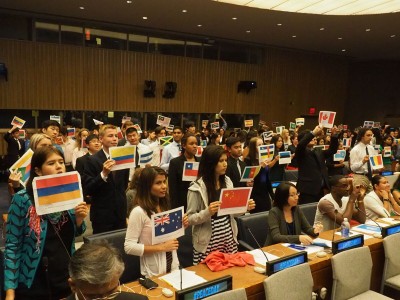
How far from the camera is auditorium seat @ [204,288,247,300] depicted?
221 cm

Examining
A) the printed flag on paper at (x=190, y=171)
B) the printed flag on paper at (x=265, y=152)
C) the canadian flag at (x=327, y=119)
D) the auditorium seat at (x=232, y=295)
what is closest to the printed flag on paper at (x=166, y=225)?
the auditorium seat at (x=232, y=295)

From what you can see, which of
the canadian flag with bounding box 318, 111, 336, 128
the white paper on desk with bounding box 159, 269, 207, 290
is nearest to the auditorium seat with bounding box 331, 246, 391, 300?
the white paper on desk with bounding box 159, 269, 207, 290

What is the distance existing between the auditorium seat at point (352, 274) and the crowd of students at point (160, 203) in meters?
0.40

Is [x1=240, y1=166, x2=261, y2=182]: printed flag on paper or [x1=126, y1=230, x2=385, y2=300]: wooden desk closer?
[x1=126, y1=230, x2=385, y2=300]: wooden desk

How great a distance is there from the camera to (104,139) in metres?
3.71

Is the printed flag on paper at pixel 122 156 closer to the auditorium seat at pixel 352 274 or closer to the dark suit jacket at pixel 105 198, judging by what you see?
the dark suit jacket at pixel 105 198

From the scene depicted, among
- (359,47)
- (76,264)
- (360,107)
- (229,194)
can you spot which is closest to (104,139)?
(229,194)

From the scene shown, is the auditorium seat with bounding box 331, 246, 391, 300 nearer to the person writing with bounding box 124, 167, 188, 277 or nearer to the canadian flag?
the person writing with bounding box 124, 167, 188, 277

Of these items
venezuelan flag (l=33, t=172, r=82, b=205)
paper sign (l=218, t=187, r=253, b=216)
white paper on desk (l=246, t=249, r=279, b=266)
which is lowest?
white paper on desk (l=246, t=249, r=279, b=266)

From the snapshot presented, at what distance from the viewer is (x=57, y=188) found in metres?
2.19

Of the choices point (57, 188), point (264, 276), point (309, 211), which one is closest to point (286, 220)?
point (264, 276)

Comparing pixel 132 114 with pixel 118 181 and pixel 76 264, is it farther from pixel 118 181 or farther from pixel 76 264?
pixel 76 264

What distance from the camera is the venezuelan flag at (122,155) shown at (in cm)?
344

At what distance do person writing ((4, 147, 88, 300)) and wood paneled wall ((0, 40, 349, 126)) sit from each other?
10324 millimetres
